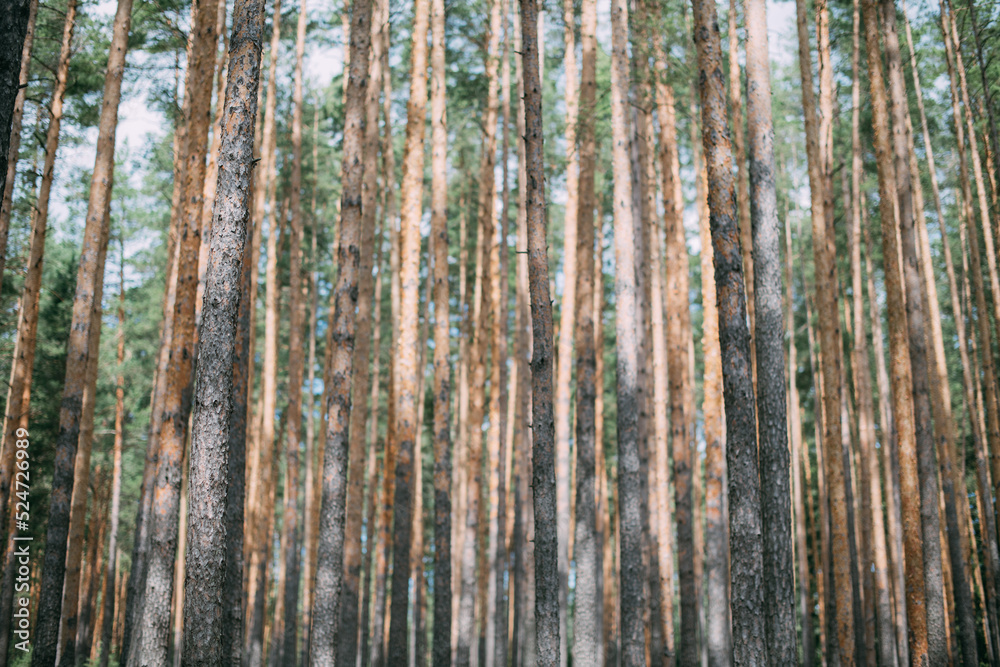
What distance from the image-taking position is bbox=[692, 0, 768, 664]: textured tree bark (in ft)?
19.9

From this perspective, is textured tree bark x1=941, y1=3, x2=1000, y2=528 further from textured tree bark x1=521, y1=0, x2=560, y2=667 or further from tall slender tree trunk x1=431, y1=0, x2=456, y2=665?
tall slender tree trunk x1=431, y1=0, x2=456, y2=665

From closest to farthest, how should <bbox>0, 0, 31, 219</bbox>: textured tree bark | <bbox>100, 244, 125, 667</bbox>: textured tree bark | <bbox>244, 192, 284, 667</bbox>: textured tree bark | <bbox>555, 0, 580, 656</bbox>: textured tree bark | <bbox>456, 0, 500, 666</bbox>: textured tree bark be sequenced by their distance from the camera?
1. <bbox>0, 0, 31, 219</bbox>: textured tree bark
2. <bbox>555, 0, 580, 656</bbox>: textured tree bark
3. <bbox>456, 0, 500, 666</bbox>: textured tree bark
4. <bbox>244, 192, 284, 667</bbox>: textured tree bark
5. <bbox>100, 244, 125, 667</bbox>: textured tree bark

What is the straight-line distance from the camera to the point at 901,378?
9.35 m

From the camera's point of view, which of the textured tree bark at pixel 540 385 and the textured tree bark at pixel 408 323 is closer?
the textured tree bark at pixel 540 385

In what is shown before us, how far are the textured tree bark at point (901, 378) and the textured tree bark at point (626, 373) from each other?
3.60m

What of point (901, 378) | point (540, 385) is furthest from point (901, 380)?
point (540, 385)

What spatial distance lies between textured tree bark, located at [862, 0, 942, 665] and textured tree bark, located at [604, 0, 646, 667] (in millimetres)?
3597

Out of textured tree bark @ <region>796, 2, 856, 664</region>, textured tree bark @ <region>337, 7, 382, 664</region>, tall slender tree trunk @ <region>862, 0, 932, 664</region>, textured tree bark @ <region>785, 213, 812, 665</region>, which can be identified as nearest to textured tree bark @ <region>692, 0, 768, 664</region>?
textured tree bark @ <region>796, 2, 856, 664</region>

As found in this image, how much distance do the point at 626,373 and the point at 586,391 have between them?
31.6 inches

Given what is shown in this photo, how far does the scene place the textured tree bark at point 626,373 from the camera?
8625 mm

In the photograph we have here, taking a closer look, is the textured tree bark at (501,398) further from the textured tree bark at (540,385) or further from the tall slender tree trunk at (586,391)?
the textured tree bark at (540,385)

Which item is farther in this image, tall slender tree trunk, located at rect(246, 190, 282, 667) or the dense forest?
tall slender tree trunk, located at rect(246, 190, 282, 667)

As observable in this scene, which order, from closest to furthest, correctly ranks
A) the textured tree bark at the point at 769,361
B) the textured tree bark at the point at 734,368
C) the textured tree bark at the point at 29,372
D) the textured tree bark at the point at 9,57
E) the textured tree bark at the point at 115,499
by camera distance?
the textured tree bark at the point at 9,57, the textured tree bark at the point at 734,368, the textured tree bark at the point at 769,361, the textured tree bark at the point at 29,372, the textured tree bark at the point at 115,499

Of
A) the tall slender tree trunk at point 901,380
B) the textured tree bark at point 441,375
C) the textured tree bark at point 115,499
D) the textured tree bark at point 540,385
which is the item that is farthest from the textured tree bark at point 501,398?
the textured tree bark at point 115,499
